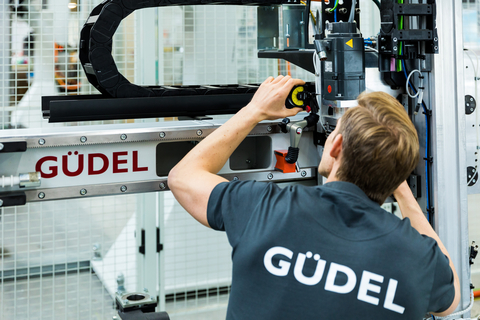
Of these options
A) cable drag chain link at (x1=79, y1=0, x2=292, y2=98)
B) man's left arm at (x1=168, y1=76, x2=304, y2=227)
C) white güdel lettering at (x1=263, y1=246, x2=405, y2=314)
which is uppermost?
cable drag chain link at (x1=79, y1=0, x2=292, y2=98)

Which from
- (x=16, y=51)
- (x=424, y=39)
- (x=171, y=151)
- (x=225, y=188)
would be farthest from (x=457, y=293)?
(x=16, y=51)

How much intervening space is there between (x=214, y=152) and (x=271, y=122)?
407mm

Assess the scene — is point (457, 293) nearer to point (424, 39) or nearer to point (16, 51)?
point (424, 39)

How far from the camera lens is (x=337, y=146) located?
1.47m

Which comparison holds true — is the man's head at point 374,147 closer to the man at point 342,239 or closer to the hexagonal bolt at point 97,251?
the man at point 342,239

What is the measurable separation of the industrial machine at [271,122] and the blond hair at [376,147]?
43 cm

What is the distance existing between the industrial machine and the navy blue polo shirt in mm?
609

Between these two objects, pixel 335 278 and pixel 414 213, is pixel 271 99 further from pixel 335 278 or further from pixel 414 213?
pixel 335 278

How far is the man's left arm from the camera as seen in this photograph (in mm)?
1546

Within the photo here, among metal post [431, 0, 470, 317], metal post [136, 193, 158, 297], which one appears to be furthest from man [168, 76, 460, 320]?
metal post [136, 193, 158, 297]

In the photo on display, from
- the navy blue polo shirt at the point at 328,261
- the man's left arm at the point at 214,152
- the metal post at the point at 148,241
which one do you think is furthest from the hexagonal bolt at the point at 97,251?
the navy blue polo shirt at the point at 328,261

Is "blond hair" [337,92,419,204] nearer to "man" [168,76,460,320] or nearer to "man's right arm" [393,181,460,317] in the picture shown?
"man" [168,76,460,320]

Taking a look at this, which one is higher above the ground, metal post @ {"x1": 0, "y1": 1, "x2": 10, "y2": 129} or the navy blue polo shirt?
metal post @ {"x1": 0, "y1": 1, "x2": 10, "y2": 129}

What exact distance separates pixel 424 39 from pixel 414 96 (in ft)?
0.71
